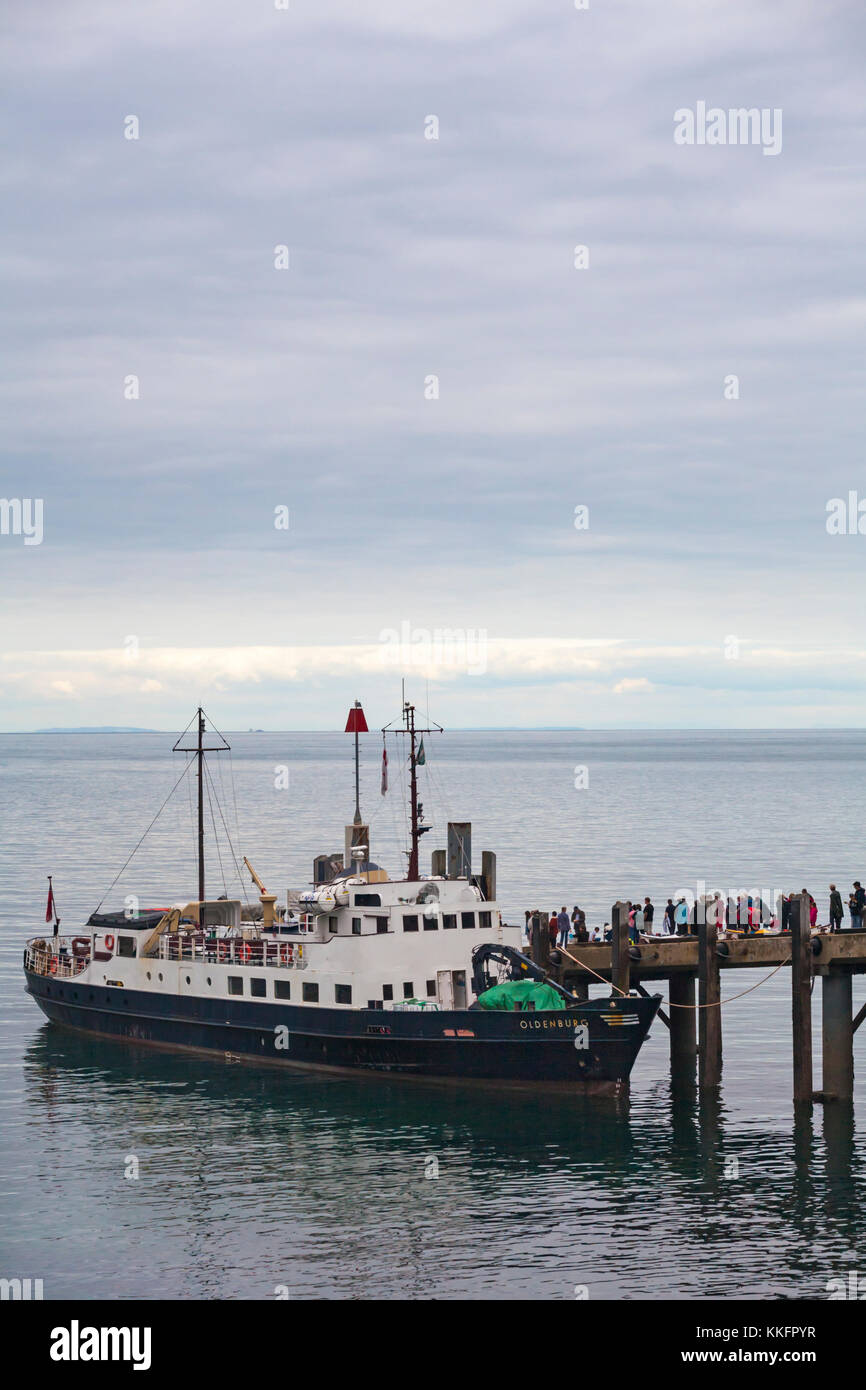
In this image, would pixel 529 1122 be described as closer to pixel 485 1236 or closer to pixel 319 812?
pixel 485 1236

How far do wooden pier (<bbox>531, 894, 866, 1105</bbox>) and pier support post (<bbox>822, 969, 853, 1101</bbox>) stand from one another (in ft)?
0.10

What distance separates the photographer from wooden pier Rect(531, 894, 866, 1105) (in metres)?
45.4

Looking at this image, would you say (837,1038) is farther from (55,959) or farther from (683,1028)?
(55,959)

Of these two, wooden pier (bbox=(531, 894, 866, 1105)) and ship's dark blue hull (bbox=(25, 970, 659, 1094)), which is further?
ship's dark blue hull (bbox=(25, 970, 659, 1094))

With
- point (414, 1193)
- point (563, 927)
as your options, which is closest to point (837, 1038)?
point (563, 927)

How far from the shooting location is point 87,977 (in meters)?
59.9

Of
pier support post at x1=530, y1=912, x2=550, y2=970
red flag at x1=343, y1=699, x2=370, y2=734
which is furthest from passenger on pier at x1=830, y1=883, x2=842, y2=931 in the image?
red flag at x1=343, y1=699, x2=370, y2=734

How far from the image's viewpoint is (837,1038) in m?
46.2

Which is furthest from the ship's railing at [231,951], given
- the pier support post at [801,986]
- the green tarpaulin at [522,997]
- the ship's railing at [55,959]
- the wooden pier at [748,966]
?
the pier support post at [801,986]

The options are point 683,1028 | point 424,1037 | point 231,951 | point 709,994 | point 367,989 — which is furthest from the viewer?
point 231,951

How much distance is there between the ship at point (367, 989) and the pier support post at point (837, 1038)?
203 inches

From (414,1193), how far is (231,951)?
1750cm

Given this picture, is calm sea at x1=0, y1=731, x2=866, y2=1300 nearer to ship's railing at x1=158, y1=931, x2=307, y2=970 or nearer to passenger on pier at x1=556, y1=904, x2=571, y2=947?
ship's railing at x1=158, y1=931, x2=307, y2=970
